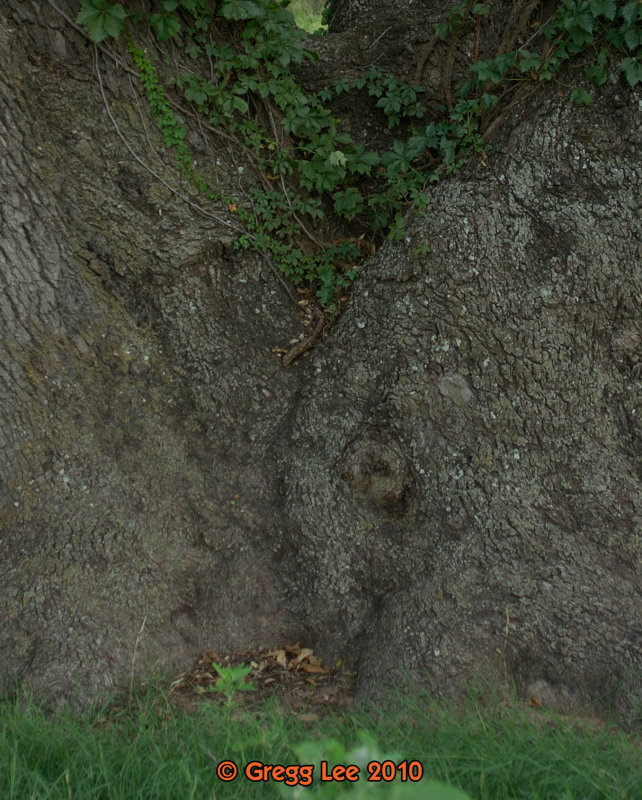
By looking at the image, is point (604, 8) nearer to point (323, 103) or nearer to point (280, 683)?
point (323, 103)

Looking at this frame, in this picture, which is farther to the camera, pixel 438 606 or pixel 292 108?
pixel 292 108

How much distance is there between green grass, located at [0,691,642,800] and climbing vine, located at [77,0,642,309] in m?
2.02

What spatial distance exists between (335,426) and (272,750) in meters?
1.43

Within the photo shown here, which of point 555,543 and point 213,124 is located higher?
point 213,124

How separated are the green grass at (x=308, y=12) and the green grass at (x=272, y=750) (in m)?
7.98

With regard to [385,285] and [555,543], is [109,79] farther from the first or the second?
[555,543]

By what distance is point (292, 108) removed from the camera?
3.69 meters

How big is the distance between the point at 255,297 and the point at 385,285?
2.25 ft

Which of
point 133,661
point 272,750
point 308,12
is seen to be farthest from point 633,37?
point 308,12

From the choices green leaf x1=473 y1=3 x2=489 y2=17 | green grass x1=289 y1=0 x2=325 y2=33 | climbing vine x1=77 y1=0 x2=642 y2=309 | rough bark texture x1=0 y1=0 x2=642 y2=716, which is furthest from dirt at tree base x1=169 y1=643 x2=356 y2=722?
green grass x1=289 y1=0 x2=325 y2=33

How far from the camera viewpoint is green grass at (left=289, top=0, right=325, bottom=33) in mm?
8742

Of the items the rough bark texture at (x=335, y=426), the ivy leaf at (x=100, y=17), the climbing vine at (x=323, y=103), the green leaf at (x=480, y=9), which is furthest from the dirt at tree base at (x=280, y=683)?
the green leaf at (x=480, y=9)

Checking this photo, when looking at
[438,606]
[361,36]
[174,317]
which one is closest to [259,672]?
[438,606]

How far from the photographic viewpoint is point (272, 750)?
2.40 m
